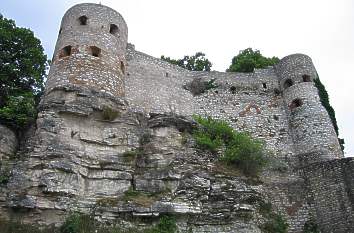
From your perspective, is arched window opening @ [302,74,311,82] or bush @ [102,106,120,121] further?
arched window opening @ [302,74,311,82]

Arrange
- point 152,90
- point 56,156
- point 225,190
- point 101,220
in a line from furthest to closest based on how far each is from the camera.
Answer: point 152,90, point 225,190, point 56,156, point 101,220

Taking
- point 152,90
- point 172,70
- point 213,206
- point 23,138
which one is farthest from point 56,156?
point 172,70

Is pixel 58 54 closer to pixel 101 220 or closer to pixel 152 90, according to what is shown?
pixel 152 90

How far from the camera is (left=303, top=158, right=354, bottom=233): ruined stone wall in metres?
16.6

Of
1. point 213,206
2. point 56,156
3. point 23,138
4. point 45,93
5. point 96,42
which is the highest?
point 96,42

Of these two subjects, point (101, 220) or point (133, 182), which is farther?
point (133, 182)

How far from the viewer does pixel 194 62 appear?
29406 mm

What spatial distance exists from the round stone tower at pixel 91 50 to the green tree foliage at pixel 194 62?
8.92 metres

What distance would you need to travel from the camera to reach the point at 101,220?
13039 millimetres

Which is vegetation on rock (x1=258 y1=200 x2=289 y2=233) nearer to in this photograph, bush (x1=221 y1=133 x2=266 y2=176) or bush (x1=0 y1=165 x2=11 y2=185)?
bush (x1=221 y1=133 x2=266 y2=176)

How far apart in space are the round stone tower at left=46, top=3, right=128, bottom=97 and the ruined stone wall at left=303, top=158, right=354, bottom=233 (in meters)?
9.02

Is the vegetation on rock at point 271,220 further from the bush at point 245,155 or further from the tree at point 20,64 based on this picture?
the tree at point 20,64

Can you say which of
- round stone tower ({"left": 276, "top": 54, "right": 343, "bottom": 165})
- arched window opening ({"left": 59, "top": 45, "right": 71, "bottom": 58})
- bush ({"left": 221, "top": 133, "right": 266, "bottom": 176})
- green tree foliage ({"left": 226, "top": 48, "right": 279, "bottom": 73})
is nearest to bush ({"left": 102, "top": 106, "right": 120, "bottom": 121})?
arched window opening ({"left": 59, "top": 45, "right": 71, "bottom": 58})

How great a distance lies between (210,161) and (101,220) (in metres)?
5.13
